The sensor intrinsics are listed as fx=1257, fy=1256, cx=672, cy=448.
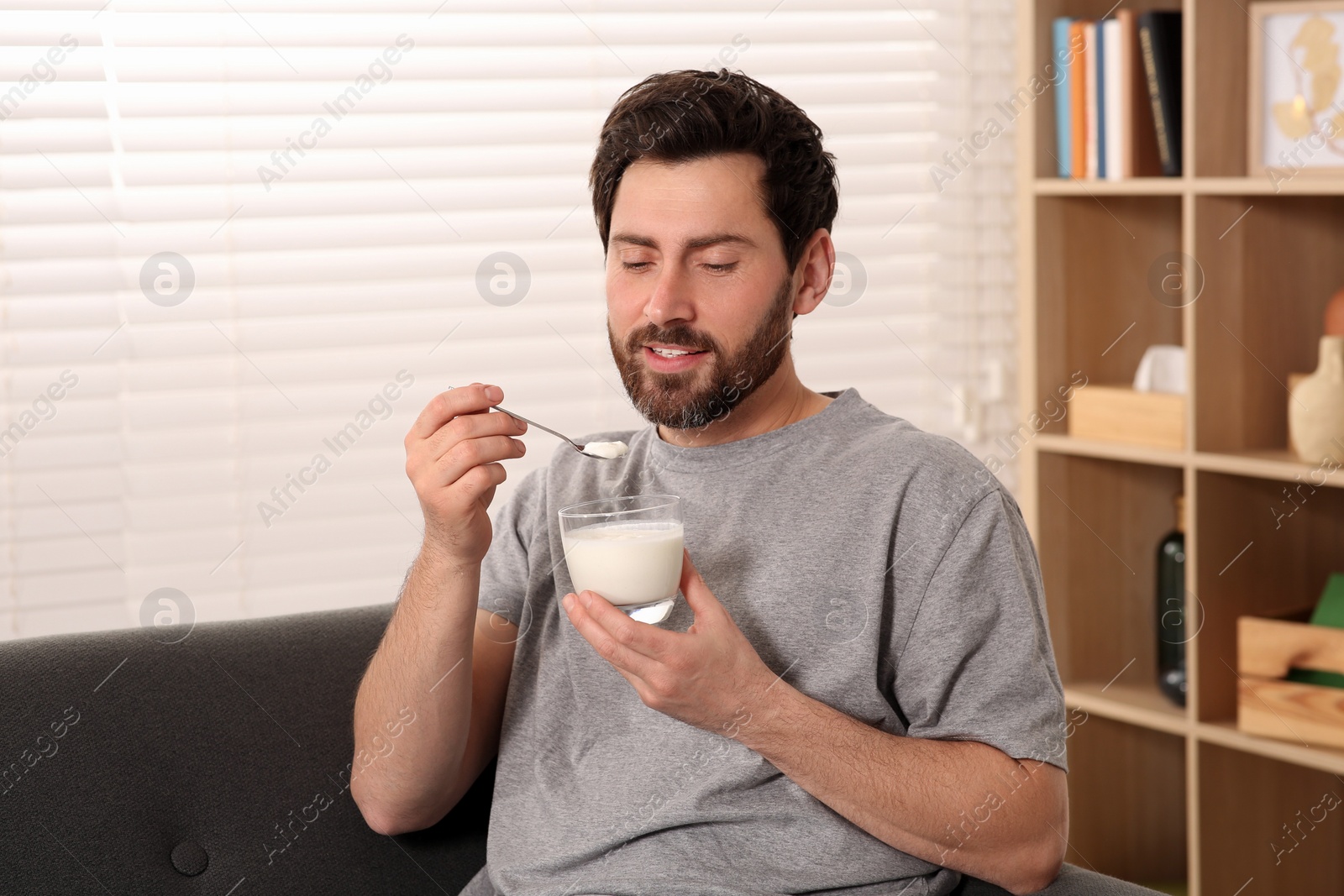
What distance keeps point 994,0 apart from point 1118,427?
1116 mm

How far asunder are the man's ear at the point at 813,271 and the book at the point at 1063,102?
112 centimetres

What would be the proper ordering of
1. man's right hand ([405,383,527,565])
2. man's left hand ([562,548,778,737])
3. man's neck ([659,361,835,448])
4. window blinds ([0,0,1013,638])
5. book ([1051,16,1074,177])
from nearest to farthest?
man's left hand ([562,548,778,737]) → man's right hand ([405,383,527,565]) → man's neck ([659,361,835,448]) → window blinds ([0,0,1013,638]) → book ([1051,16,1074,177])

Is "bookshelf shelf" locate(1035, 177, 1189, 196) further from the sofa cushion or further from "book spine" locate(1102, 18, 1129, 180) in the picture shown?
the sofa cushion

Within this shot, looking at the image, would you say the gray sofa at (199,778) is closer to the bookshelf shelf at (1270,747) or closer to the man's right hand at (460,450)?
the man's right hand at (460,450)

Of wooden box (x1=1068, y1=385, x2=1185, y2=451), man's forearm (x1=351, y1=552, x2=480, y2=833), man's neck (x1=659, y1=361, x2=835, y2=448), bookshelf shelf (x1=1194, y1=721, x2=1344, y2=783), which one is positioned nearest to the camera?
man's forearm (x1=351, y1=552, x2=480, y2=833)

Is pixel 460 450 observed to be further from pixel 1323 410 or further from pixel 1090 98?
pixel 1090 98

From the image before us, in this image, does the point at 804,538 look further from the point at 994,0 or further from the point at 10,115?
the point at 994,0

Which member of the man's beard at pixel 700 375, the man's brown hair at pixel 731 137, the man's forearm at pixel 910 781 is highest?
the man's brown hair at pixel 731 137

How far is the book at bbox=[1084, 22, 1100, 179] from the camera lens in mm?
2582

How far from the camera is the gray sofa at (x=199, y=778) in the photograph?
1.57 meters

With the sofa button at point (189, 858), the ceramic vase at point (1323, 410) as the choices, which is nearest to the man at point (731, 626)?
the sofa button at point (189, 858)

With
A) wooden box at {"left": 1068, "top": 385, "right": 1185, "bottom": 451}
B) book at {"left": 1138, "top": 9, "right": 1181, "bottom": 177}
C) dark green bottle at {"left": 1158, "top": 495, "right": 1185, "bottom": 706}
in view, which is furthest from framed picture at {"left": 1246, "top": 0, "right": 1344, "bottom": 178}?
dark green bottle at {"left": 1158, "top": 495, "right": 1185, "bottom": 706}

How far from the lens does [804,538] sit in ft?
5.12

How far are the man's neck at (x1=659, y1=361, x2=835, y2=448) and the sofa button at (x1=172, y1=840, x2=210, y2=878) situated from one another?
2.70ft
